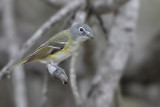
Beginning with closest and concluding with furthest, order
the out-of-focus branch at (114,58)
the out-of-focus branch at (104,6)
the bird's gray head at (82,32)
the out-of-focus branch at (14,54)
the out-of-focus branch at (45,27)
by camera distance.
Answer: the bird's gray head at (82,32)
the out-of-focus branch at (45,27)
the out-of-focus branch at (114,58)
the out-of-focus branch at (104,6)
the out-of-focus branch at (14,54)

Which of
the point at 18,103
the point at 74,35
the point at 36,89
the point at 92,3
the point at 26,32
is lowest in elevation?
the point at 74,35

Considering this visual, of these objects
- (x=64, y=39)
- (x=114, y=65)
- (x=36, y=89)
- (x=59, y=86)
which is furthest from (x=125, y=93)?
(x=64, y=39)

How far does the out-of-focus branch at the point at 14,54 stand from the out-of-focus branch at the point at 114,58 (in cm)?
93

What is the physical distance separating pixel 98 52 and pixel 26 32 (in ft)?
4.73

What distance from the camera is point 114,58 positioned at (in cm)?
457

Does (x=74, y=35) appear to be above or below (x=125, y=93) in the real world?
below

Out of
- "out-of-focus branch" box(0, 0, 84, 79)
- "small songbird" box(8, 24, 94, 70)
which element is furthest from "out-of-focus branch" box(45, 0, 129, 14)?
"small songbird" box(8, 24, 94, 70)

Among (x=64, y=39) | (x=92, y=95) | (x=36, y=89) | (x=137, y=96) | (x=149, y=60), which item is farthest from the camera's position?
(x=36, y=89)

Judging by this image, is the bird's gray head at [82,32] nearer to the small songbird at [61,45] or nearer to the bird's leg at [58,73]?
the small songbird at [61,45]

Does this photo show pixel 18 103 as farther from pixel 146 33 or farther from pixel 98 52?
pixel 146 33

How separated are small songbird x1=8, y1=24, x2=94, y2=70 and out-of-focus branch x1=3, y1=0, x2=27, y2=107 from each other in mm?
2145

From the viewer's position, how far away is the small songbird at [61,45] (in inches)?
80.5

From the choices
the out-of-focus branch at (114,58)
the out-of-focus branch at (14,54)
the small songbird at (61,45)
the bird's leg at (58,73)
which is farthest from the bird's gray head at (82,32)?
the out-of-focus branch at (14,54)

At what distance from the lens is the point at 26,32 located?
712 centimetres
